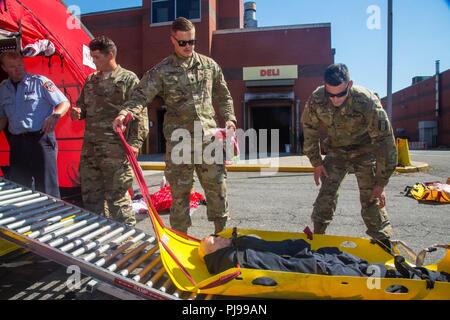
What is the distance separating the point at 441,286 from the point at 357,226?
2695 mm

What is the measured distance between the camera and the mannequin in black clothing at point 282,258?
236cm

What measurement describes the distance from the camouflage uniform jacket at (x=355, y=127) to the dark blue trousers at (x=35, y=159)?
8.24ft

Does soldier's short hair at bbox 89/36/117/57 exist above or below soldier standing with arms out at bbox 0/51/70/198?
above

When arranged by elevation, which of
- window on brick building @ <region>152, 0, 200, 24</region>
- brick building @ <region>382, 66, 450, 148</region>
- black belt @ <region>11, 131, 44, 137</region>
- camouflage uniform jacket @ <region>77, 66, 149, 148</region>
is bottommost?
black belt @ <region>11, 131, 44, 137</region>

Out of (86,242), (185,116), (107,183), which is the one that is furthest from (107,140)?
(86,242)

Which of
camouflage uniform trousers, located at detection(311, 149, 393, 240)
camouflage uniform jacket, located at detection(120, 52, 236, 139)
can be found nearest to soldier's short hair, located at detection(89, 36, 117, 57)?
camouflage uniform jacket, located at detection(120, 52, 236, 139)

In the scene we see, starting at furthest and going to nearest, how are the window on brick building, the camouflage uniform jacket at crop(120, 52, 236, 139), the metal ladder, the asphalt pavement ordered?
the window on brick building → the camouflage uniform jacket at crop(120, 52, 236, 139) → the asphalt pavement → the metal ladder

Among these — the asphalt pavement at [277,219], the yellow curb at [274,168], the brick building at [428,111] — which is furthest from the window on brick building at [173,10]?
the brick building at [428,111]

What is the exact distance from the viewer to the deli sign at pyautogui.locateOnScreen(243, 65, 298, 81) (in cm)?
1836

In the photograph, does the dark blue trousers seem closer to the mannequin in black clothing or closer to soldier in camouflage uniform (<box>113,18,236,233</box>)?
soldier in camouflage uniform (<box>113,18,236,233</box>)

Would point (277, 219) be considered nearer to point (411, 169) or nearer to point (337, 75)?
point (337, 75)

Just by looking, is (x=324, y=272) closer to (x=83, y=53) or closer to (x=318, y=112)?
(x=318, y=112)

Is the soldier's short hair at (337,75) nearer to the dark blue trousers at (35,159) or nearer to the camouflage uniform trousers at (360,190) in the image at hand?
the camouflage uniform trousers at (360,190)

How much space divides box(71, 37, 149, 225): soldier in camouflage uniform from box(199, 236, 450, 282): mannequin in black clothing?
1325mm
